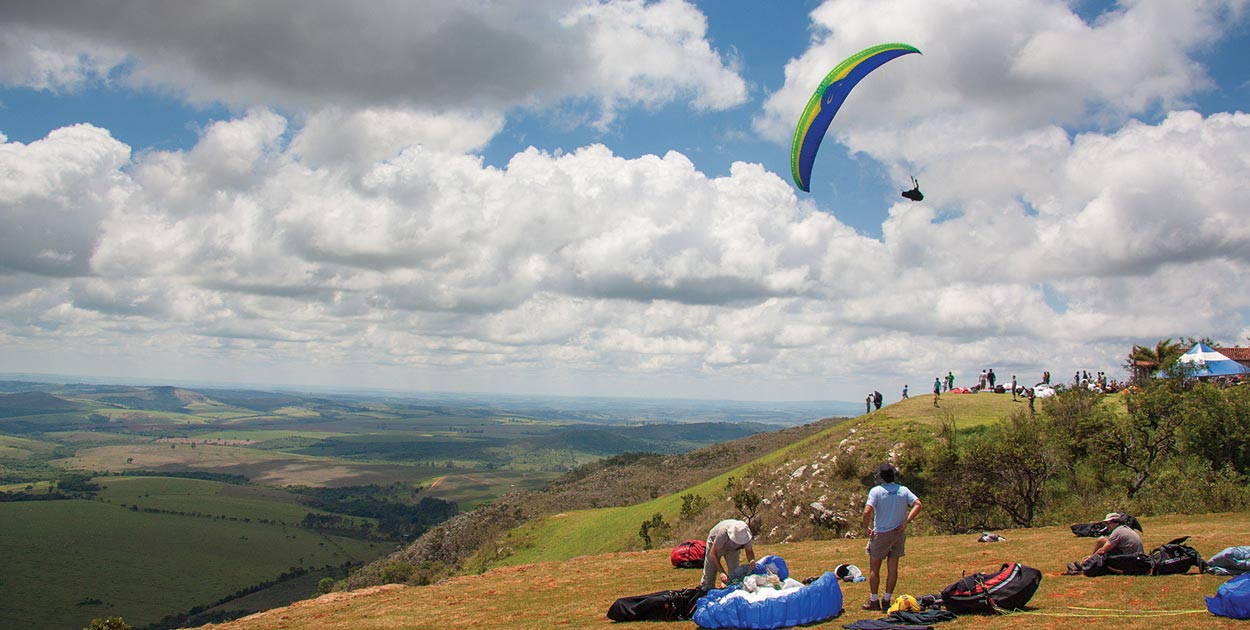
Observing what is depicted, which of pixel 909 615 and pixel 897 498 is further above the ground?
pixel 897 498

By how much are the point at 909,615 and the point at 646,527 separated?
30486mm

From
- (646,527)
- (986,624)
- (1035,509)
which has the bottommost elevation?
(646,527)

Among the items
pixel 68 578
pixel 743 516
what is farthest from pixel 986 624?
pixel 68 578

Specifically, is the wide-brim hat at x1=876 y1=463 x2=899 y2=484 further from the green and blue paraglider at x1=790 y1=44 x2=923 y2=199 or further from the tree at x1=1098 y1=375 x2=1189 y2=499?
the tree at x1=1098 y1=375 x2=1189 y2=499

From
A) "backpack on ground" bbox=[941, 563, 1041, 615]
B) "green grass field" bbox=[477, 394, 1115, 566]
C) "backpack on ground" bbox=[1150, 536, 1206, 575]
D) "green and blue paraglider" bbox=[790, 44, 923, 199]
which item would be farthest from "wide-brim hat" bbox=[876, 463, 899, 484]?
"green grass field" bbox=[477, 394, 1115, 566]

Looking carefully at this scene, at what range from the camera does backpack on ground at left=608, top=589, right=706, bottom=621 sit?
1309 cm

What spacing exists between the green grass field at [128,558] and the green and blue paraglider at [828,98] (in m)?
130

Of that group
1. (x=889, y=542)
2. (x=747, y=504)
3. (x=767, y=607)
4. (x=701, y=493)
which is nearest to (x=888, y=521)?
(x=889, y=542)

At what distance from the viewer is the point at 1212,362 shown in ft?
179

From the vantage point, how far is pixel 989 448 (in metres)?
30.8

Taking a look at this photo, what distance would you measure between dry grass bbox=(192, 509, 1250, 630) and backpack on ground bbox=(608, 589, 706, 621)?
14.7 inches

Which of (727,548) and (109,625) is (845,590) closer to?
(727,548)

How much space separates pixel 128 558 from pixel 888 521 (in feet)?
586

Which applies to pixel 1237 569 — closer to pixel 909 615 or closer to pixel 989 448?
pixel 909 615
